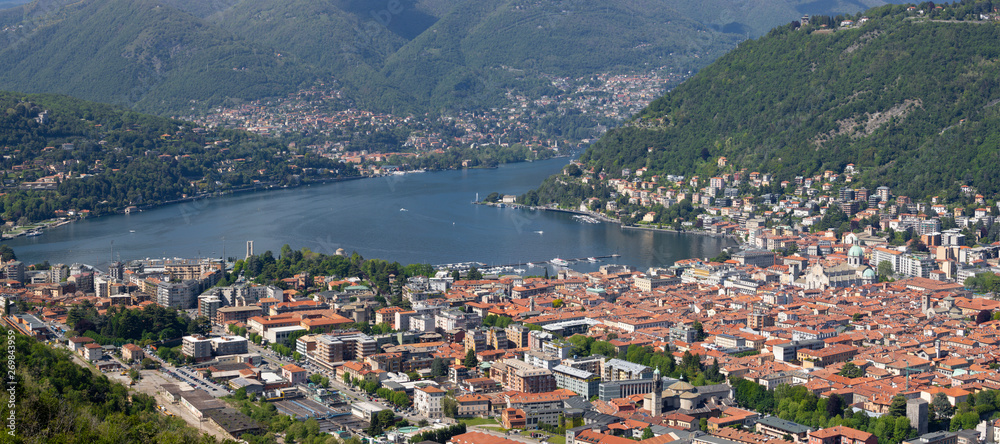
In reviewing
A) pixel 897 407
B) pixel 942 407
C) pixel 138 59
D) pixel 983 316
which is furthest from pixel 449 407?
pixel 138 59

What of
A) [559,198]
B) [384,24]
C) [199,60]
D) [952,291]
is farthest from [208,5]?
[952,291]

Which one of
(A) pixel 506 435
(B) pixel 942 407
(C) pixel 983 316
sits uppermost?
(C) pixel 983 316

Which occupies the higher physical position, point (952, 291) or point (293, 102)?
point (293, 102)

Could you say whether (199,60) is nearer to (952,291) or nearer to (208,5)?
(208,5)

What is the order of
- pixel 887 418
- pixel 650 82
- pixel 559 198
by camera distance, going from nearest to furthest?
pixel 887 418, pixel 559 198, pixel 650 82

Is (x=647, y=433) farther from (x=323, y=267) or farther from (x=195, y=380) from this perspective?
(x=323, y=267)

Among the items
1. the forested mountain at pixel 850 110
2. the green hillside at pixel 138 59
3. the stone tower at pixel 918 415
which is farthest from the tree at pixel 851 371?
the green hillside at pixel 138 59
